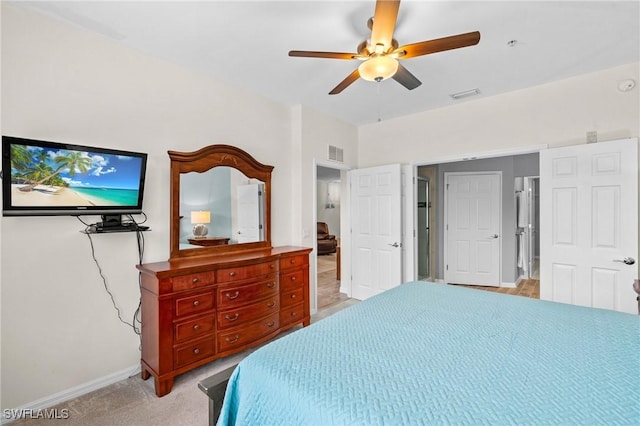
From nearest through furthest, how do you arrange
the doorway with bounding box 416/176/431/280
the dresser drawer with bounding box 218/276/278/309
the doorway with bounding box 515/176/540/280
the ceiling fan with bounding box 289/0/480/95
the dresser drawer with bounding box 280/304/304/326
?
the ceiling fan with bounding box 289/0/480/95 → the dresser drawer with bounding box 218/276/278/309 → the dresser drawer with bounding box 280/304/304/326 → the doorway with bounding box 416/176/431/280 → the doorway with bounding box 515/176/540/280

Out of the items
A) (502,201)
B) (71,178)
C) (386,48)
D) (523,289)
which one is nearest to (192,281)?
(71,178)

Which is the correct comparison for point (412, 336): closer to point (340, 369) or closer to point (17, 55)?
point (340, 369)

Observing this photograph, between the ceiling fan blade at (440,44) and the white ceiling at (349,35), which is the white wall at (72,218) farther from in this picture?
the ceiling fan blade at (440,44)

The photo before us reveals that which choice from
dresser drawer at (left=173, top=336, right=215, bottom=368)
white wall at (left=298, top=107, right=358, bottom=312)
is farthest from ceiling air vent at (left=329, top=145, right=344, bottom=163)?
dresser drawer at (left=173, top=336, right=215, bottom=368)

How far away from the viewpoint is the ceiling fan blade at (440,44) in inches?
69.2

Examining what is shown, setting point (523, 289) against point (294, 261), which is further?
point (523, 289)

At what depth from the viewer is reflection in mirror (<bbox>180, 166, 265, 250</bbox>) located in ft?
9.34

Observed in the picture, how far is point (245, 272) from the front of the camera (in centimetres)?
273

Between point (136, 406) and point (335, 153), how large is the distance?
358cm

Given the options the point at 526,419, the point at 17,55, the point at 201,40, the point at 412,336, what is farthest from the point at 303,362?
the point at 17,55

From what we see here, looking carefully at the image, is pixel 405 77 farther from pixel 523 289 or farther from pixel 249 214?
pixel 523 289

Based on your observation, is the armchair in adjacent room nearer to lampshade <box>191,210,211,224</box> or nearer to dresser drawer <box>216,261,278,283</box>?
dresser drawer <box>216,261,278,283</box>

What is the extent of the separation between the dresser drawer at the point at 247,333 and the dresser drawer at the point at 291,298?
16 centimetres

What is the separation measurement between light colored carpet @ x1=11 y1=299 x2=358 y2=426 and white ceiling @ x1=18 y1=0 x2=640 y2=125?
279cm
